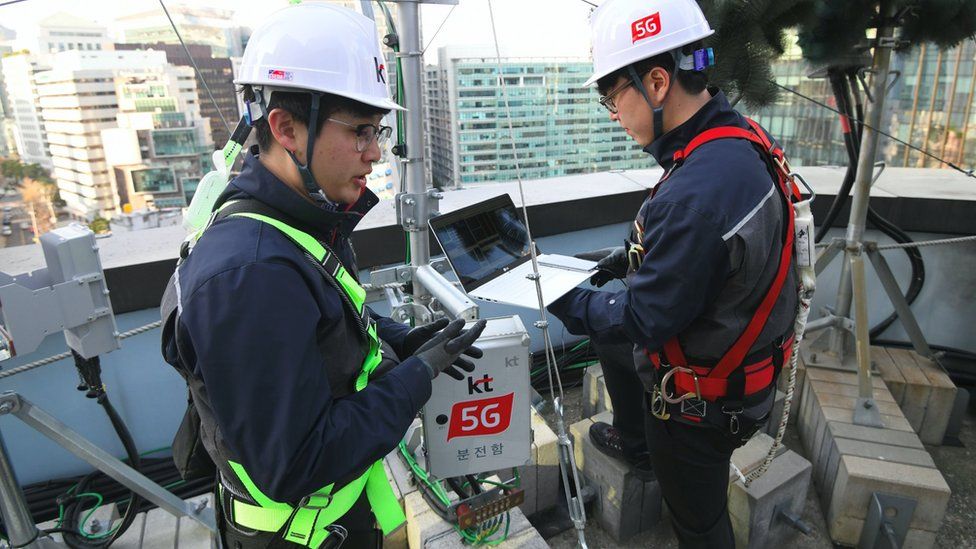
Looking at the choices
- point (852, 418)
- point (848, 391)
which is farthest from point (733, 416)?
point (848, 391)

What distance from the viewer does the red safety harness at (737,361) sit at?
1634mm

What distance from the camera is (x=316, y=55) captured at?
113cm

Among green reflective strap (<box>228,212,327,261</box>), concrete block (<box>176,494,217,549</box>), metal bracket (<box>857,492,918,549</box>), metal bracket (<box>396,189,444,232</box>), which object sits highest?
green reflective strap (<box>228,212,327,261</box>)

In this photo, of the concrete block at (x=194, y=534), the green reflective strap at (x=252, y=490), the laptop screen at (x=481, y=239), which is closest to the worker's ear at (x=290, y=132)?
the green reflective strap at (x=252, y=490)

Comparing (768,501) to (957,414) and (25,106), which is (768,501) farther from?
(25,106)

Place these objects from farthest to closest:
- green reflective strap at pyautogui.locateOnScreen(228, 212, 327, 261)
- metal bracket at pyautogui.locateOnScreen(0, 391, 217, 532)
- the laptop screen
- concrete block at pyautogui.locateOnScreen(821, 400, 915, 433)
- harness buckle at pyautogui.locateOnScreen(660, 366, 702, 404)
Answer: concrete block at pyautogui.locateOnScreen(821, 400, 915, 433) → the laptop screen → metal bracket at pyautogui.locateOnScreen(0, 391, 217, 532) → harness buckle at pyautogui.locateOnScreen(660, 366, 702, 404) → green reflective strap at pyautogui.locateOnScreen(228, 212, 327, 261)

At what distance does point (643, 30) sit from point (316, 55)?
0.99 meters

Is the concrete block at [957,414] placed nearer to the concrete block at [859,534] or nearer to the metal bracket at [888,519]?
the concrete block at [859,534]

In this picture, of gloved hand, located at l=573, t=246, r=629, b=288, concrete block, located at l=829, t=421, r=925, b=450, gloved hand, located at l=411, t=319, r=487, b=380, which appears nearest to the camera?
gloved hand, located at l=411, t=319, r=487, b=380

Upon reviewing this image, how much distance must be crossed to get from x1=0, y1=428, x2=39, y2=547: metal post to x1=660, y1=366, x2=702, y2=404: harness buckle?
217 cm

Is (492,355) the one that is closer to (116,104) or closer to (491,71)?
(491,71)

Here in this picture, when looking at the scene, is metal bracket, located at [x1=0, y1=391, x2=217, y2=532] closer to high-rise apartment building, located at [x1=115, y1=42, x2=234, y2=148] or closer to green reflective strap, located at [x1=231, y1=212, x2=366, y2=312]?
high-rise apartment building, located at [x1=115, y1=42, x2=234, y2=148]

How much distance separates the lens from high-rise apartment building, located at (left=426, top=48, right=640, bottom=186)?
2.53 meters

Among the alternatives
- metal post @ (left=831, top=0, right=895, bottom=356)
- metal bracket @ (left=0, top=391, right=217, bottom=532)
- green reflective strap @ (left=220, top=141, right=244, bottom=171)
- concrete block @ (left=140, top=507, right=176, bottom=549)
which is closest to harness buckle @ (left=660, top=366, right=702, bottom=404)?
green reflective strap @ (left=220, top=141, right=244, bottom=171)
